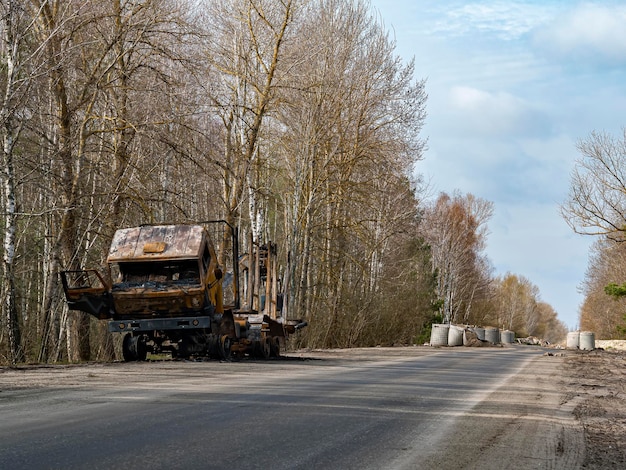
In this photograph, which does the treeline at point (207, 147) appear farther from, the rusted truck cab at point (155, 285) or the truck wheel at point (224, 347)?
the truck wheel at point (224, 347)

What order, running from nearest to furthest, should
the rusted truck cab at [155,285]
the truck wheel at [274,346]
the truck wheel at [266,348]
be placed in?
the rusted truck cab at [155,285] < the truck wheel at [266,348] < the truck wheel at [274,346]

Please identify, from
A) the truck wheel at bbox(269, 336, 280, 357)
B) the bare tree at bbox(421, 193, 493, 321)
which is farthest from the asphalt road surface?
the bare tree at bbox(421, 193, 493, 321)

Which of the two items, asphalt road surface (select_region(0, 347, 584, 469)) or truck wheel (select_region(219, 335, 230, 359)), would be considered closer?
asphalt road surface (select_region(0, 347, 584, 469))

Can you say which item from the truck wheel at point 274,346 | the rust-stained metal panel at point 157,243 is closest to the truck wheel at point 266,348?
the truck wheel at point 274,346

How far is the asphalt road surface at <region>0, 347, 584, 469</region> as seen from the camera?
6.54 metres

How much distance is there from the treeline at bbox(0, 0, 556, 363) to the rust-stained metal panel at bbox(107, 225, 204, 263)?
1730mm

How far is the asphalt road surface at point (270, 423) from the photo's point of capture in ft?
21.5

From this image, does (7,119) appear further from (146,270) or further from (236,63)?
(236,63)

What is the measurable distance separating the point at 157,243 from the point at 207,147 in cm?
1584

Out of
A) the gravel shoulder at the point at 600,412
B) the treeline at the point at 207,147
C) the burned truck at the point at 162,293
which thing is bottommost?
the gravel shoulder at the point at 600,412

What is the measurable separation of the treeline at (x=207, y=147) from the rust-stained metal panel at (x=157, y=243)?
1730 mm

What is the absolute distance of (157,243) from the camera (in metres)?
18.6

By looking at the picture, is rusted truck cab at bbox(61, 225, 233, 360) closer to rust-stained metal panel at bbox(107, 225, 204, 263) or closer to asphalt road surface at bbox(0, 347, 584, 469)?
rust-stained metal panel at bbox(107, 225, 204, 263)

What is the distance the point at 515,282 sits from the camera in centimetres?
14338
